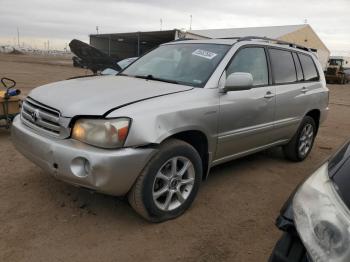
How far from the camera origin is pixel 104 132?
2.85 metres

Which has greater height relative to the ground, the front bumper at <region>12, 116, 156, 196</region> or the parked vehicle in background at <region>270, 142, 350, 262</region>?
the parked vehicle in background at <region>270, 142, 350, 262</region>

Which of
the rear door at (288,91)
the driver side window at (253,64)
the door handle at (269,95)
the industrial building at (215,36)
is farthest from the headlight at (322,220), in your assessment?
the industrial building at (215,36)

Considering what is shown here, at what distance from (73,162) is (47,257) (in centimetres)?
74

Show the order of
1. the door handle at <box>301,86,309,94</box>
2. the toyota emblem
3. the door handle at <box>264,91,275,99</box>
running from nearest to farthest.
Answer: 1. the toyota emblem
2. the door handle at <box>264,91,275,99</box>
3. the door handle at <box>301,86,309,94</box>

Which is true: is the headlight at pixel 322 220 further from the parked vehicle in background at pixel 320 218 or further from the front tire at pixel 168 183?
the front tire at pixel 168 183

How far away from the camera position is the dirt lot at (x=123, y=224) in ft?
9.37

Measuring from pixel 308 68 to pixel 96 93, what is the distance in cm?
359

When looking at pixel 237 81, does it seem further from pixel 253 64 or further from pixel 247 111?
pixel 253 64

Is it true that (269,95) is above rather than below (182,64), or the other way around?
below

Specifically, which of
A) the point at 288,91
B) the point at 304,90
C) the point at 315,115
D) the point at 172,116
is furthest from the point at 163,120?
the point at 315,115

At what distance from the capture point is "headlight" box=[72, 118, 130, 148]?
283 centimetres

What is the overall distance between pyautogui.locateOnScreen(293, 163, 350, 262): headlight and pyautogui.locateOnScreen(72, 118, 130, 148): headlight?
1571mm

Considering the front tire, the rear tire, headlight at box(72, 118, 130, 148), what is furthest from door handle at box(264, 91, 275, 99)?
headlight at box(72, 118, 130, 148)

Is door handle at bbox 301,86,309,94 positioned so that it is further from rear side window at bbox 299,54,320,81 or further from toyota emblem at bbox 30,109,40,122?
toyota emblem at bbox 30,109,40,122
